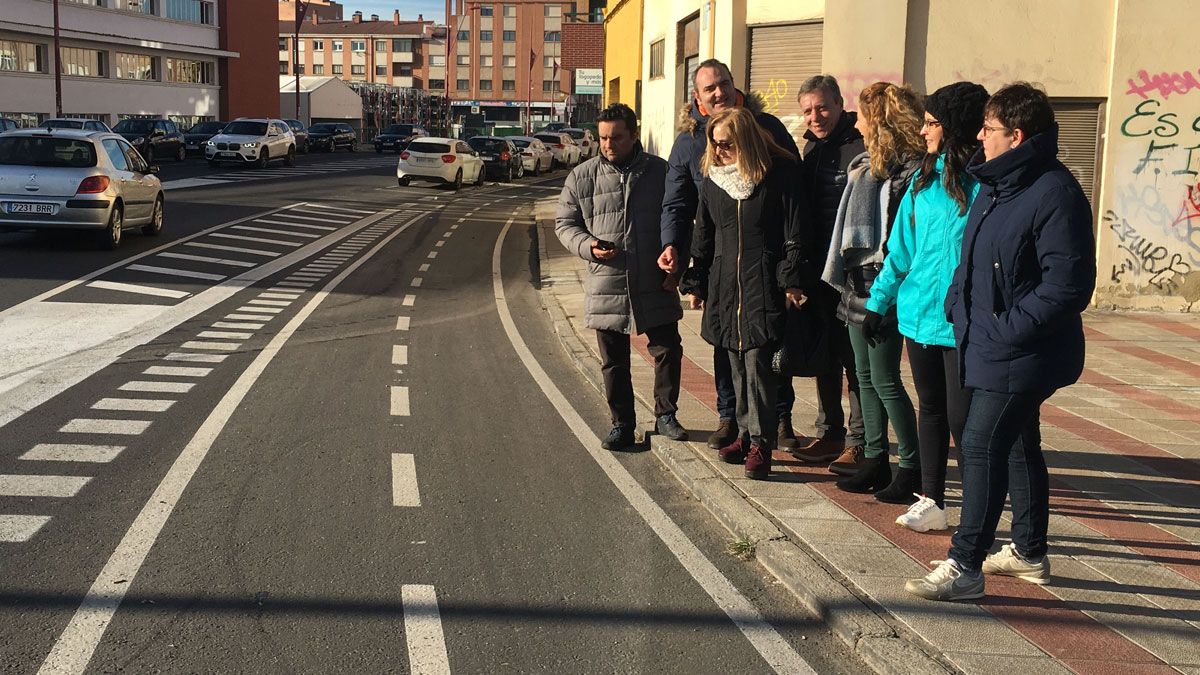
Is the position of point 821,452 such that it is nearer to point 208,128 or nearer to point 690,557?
point 690,557

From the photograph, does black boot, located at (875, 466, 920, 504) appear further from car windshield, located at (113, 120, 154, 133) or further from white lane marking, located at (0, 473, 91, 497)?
car windshield, located at (113, 120, 154, 133)

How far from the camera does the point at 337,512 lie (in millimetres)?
6090

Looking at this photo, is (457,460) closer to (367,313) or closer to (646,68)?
(367,313)

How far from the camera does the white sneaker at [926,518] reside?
5734mm

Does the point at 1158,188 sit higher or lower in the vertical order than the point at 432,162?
higher

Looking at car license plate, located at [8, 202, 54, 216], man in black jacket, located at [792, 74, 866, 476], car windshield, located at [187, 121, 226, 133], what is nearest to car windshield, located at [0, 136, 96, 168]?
car license plate, located at [8, 202, 54, 216]

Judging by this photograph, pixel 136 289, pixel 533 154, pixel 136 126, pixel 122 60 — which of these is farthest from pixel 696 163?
pixel 122 60

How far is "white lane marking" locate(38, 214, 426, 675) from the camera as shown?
427 cm

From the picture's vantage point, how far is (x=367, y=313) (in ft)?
43.3

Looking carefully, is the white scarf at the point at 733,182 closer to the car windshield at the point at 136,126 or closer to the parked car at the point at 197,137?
the car windshield at the point at 136,126

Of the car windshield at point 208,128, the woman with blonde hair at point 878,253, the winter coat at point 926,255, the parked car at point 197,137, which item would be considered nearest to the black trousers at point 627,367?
the woman with blonde hair at point 878,253

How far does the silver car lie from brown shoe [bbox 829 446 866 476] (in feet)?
43.3

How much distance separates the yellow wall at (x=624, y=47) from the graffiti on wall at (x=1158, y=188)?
14691 mm

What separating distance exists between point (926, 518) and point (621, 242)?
2.63m
